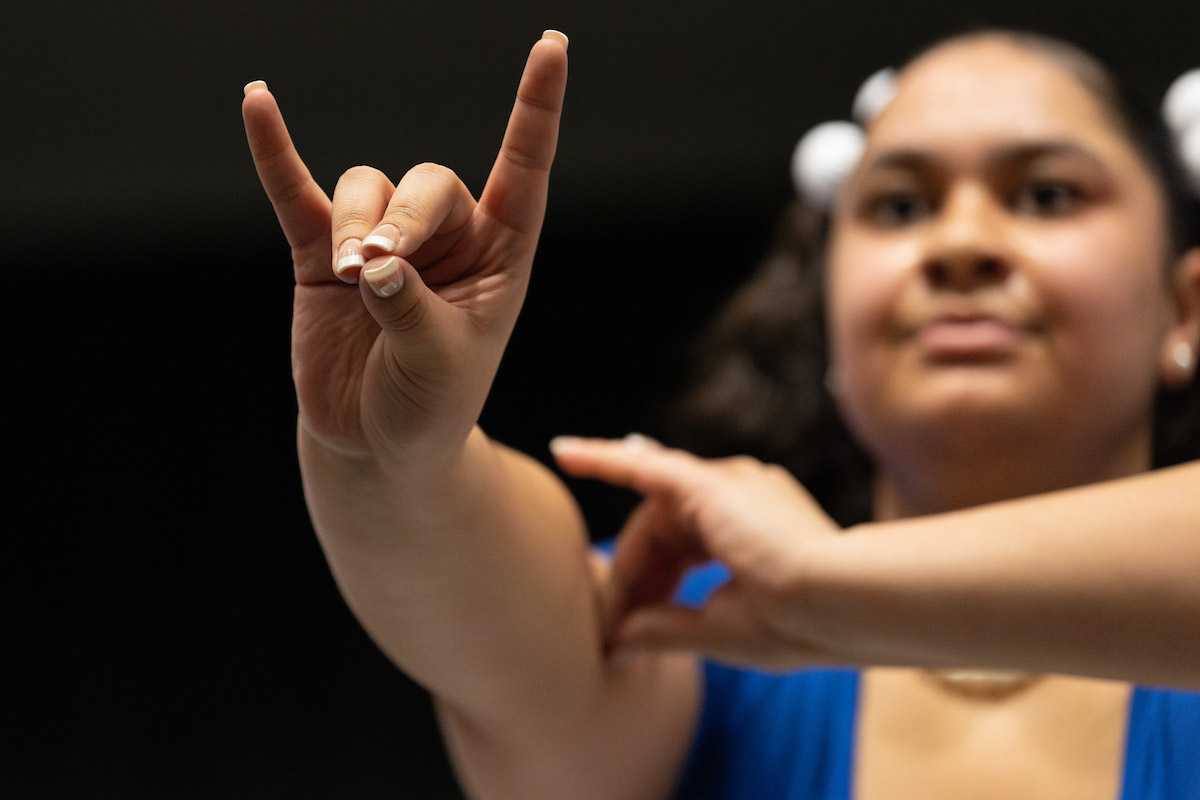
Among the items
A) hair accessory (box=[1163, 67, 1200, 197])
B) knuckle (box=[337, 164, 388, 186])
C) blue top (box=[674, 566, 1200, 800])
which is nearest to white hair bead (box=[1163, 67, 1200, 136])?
hair accessory (box=[1163, 67, 1200, 197])

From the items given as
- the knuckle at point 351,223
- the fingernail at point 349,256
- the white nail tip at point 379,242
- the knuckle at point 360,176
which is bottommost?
the fingernail at point 349,256

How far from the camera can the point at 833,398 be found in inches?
48.9

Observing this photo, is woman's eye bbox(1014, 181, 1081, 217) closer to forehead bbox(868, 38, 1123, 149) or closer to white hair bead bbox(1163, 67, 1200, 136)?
forehead bbox(868, 38, 1123, 149)

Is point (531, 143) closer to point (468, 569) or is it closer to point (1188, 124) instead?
point (468, 569)

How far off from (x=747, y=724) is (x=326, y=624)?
1318 mm

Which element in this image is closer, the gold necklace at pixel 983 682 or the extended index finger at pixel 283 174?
the extended index finger at pixel 283 174

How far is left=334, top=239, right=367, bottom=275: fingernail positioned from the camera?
507 mm

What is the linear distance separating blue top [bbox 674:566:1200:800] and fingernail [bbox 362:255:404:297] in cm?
51

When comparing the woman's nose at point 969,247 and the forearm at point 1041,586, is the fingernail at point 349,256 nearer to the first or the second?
the forearm at point 1041,586

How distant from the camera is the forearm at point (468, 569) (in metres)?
0.63

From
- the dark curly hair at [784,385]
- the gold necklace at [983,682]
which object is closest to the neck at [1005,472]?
the gold necklace at [983,682]

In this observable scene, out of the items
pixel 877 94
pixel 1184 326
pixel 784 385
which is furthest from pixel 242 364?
pixel 1184 326

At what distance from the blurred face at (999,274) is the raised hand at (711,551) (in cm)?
15

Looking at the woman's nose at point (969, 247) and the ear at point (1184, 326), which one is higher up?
the woman's nose at point (969, 247)
